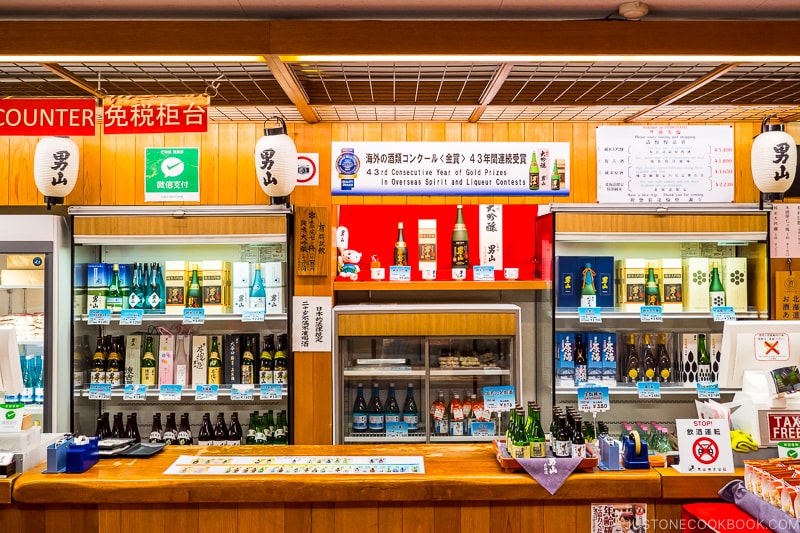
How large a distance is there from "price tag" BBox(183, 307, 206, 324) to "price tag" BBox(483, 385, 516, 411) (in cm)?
192

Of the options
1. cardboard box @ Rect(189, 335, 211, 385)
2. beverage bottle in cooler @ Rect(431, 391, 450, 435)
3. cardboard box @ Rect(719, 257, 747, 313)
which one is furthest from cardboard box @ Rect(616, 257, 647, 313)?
cardboard box @ Rect(189, 335, 211, 385)

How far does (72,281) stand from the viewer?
4422 millimetres

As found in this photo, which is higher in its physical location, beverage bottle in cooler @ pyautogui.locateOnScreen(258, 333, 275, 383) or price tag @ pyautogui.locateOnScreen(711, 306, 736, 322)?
price tag @ pyautogui.locateOnScreen(711, 306, 736, 322)

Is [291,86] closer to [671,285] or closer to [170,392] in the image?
[170,392]

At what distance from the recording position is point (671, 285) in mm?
4523

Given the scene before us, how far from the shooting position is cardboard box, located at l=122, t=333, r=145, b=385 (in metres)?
4.65

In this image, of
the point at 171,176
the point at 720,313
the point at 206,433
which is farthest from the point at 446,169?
the point at 206,433

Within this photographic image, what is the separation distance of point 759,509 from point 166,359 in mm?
3647

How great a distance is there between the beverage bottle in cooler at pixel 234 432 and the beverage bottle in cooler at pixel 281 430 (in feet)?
0.79

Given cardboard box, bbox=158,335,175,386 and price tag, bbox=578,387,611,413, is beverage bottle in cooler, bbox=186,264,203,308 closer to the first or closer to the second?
cardboard box, bbox=158,335,175,386

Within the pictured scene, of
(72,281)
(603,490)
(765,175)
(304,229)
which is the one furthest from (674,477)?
(72,281)

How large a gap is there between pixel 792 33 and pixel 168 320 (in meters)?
3.87

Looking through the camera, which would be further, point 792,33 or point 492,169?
point 492,169

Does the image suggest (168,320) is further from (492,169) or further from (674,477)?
(674,477)
